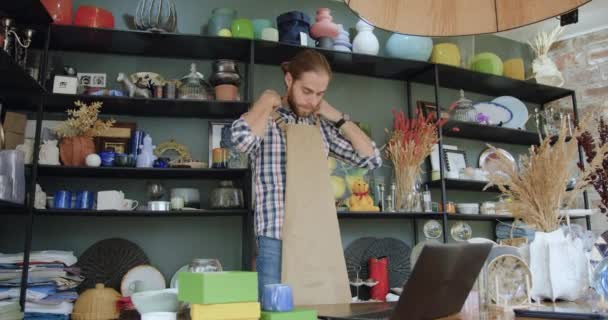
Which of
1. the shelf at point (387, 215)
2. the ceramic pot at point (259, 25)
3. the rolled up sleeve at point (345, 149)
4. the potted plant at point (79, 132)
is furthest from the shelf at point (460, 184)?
the potted plant at point (79, 132)

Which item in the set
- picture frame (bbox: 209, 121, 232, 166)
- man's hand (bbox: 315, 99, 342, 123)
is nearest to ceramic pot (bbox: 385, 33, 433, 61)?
picture frame (bbox: 209, 121, 232, 166)

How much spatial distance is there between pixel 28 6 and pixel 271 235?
1.90 meters

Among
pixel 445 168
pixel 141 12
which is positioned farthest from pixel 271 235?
pixel 445 168

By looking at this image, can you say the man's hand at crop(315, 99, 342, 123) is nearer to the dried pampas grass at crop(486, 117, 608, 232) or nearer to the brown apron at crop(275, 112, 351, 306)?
the brown apron at crop(275, 112, 351, 306)

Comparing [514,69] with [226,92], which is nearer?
[226,92]

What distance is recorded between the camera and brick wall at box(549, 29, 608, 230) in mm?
4266

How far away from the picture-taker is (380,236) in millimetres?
3812

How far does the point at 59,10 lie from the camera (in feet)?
10.2

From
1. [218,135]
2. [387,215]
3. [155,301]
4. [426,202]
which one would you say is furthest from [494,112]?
[155,301]

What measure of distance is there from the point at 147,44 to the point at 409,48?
6.05 feet

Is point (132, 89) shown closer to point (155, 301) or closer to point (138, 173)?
point (138, 173)

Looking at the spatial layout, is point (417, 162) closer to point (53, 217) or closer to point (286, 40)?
point (286, 40)

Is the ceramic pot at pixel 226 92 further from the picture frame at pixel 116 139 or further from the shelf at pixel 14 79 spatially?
the shelf at pixel 14 79

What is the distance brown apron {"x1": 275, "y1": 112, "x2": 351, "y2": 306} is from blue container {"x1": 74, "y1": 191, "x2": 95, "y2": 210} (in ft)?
4.63
